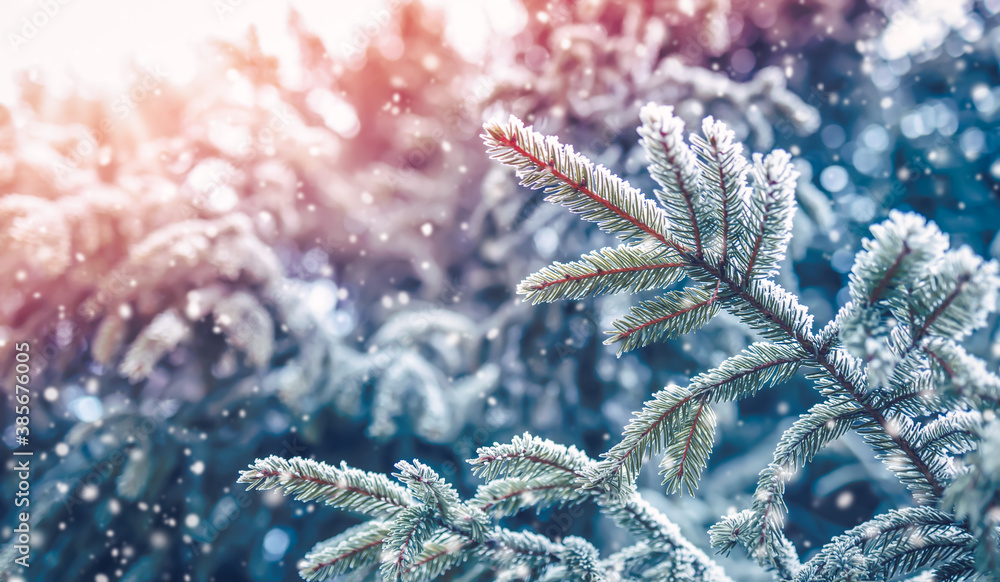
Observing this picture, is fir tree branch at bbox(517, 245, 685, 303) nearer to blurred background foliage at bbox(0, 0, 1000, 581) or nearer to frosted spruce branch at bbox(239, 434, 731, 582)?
frosted spruce branch at bbox(239, 434, 731, 582)

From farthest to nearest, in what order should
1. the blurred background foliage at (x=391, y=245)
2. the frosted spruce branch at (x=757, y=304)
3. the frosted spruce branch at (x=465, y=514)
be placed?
the blurred background foliage at (x=391, y=245)
the frosted spruce branch at (x=465, y=514)
the frosted spruce branch at (x=757, y=304)

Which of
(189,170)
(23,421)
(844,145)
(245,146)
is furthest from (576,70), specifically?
(23,421)

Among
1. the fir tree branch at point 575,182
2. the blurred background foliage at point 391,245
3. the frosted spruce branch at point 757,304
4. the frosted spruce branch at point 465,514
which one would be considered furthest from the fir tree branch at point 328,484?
the blurred background foliage at point 391,245

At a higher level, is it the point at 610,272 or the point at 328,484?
the point at 610,272

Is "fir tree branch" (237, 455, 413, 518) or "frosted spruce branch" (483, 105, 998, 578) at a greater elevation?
"frosted spruce branch" (483, 105, 998, 578)

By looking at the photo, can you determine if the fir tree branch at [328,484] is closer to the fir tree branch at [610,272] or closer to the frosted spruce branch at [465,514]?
the frosted spruce branch at [465,514]

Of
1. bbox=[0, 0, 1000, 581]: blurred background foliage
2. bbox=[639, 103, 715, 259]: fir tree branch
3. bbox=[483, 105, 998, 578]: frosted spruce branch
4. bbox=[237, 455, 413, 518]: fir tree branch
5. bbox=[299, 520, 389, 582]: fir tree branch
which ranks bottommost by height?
bbox=[299, 520, 389, 582]: fir tree branch

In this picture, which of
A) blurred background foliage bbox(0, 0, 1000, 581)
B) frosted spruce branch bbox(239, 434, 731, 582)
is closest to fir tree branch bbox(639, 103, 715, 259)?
frosted spruce branch bbox(239, 434, 731, 582)

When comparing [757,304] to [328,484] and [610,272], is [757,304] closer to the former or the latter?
[610,272]

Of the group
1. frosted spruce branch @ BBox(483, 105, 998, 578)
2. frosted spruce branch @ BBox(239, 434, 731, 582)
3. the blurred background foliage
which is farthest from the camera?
the blurred background foliage

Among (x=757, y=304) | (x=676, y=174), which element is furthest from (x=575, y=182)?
(x=757, y=304)
